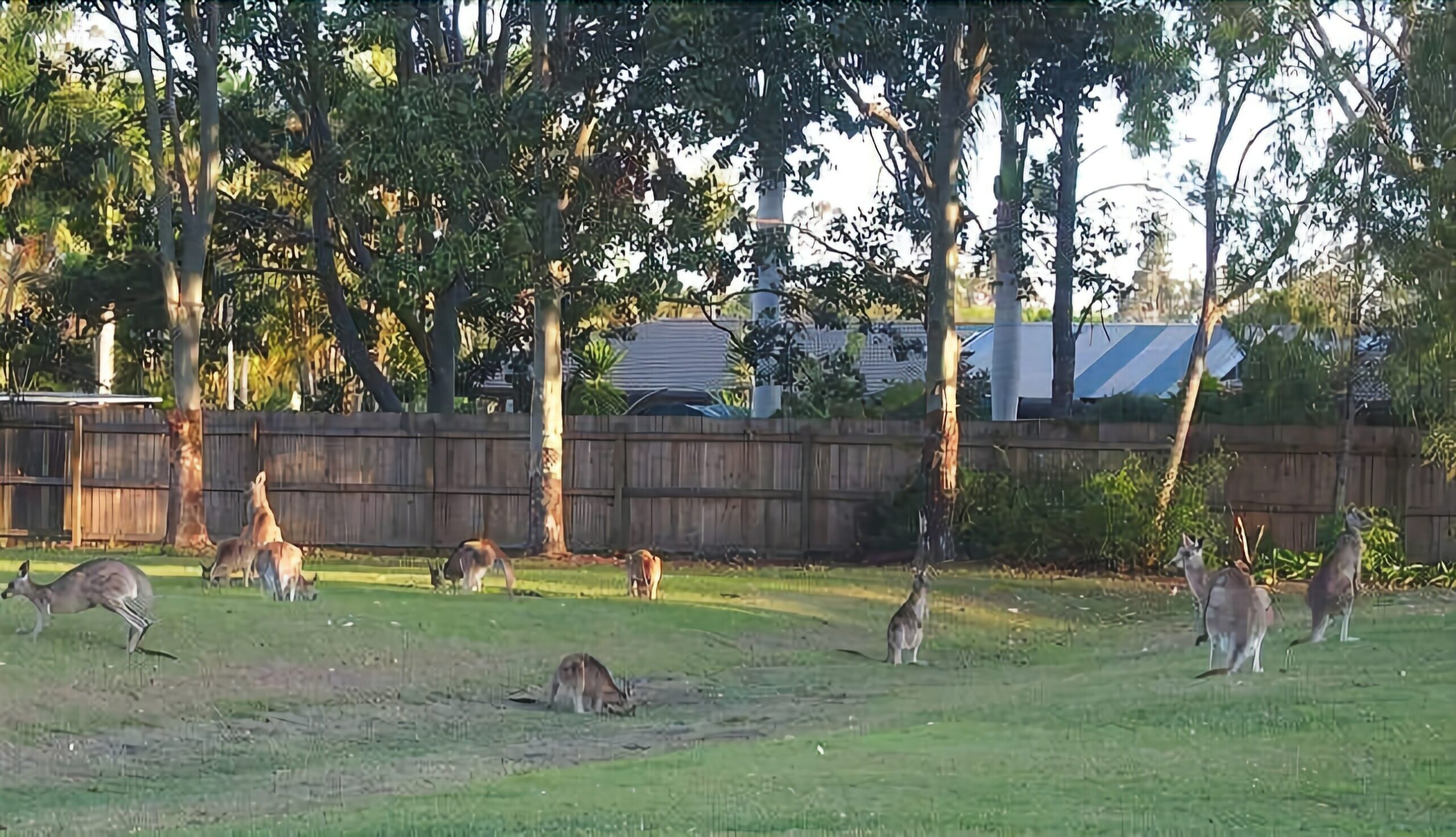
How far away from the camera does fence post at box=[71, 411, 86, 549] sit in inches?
1142

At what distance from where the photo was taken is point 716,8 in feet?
79.3

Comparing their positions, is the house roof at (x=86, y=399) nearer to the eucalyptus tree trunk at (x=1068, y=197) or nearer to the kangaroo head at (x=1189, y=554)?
the eucalyptus tree trunk at (x=1068, y=197)

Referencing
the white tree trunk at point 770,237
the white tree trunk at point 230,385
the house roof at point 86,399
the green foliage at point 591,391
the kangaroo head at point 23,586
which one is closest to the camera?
the kangaroo head at point 23,586

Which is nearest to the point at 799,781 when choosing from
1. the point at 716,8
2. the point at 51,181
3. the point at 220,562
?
the point at 220,562

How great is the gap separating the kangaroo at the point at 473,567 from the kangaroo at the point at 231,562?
203 centimetres

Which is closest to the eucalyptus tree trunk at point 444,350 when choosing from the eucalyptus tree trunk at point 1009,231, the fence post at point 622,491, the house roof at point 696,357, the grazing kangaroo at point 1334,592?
the fence post at point 622,491

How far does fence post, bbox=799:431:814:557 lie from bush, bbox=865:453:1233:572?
1.22m

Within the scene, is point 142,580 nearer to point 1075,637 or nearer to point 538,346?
point 1075,637

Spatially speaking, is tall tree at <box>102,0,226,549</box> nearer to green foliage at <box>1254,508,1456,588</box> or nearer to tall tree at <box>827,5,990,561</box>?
tall tree at <box>827,5,990,561</box>

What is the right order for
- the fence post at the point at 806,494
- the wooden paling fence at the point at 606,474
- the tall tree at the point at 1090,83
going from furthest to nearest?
the fence post at the point at 806,494
the wooden paling fence at the point at 606,474
the tall tree at the point at 1090,83

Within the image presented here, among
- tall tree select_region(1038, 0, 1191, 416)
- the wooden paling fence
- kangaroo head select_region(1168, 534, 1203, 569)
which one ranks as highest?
tall tree select_region(1038, 0, 1191, 416)

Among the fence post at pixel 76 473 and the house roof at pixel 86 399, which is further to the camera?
the house roof at pixel 86 399

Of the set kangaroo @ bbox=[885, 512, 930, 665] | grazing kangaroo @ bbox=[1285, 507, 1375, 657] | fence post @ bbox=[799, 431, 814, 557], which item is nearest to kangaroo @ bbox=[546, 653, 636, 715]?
kangaroo @ bbox=[885, 512, 930, 665]

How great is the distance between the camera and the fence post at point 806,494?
2781cm
